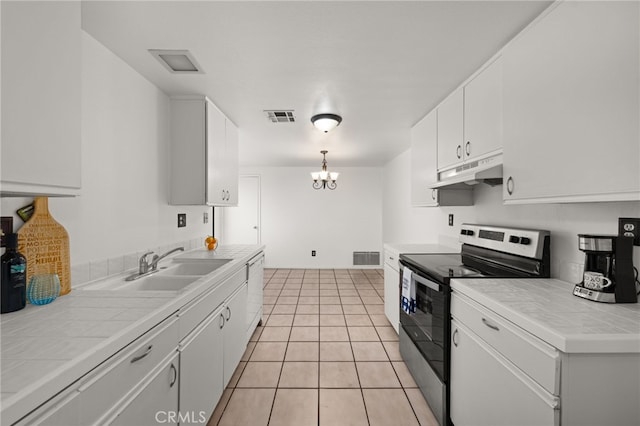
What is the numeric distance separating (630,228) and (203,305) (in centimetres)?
213

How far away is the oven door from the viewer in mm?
1754

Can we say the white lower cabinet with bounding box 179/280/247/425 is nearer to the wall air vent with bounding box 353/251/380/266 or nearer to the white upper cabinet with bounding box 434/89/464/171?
the white upper cabinet with bounding box 434/89/464/171

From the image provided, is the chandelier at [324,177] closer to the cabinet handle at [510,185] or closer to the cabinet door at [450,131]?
the cabinet door at [450,131]

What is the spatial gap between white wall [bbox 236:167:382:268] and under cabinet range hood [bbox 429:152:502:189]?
157 inches

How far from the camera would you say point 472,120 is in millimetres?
2076

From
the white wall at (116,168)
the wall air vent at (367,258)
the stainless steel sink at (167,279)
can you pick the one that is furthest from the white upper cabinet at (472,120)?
the wall air vent at (367,258)

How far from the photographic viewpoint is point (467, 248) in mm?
2402

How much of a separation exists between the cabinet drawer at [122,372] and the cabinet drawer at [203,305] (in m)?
0.13

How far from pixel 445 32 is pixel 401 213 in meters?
3.74

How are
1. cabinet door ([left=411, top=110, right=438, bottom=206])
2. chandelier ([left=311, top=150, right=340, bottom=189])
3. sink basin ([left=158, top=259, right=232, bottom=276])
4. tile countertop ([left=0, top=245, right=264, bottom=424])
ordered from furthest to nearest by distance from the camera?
chandelier ([left=311, top=150, right=340, bottom=189])
cabinet door ([left=411, top=110, right=438, bottom=206])
sink basin ([left=158, top=259, right=232, bottom=276])
tile countertop ([left=0, top=245, right=264, bottom=424])

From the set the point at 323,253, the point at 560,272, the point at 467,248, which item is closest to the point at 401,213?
the point at 323,253

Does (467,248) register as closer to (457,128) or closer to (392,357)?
(457,128)

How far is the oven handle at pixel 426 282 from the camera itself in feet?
6.05

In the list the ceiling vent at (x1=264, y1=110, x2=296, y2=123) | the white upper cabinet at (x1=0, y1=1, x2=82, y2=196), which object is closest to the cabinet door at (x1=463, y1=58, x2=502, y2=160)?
the ceiling vent at (x1=264, y1=110, x2=296, y2=123)
